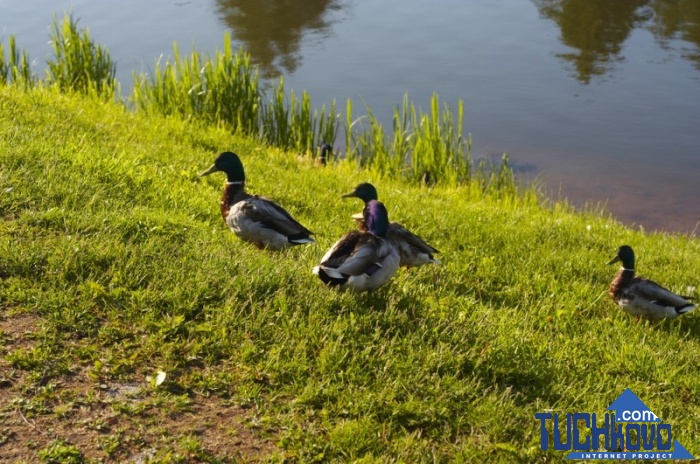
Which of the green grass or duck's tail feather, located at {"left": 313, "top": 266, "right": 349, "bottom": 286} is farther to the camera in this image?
duck's tail feather, located at {"left": 313, "top": 266, "right": 349, "bottom": 286}

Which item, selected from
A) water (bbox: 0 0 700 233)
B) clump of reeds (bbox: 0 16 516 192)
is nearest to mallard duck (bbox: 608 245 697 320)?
clump of reeds (bbox: 0 16 516 192)

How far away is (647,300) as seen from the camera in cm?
680

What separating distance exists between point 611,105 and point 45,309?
11764 mm

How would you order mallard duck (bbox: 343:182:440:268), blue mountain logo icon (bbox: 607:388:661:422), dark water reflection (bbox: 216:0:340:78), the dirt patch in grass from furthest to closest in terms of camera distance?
dark water reflection (bbox: 216:0:340:78), mallard duck (bbox: 343:182:440:268), blue mountain logo icon (bbox: 607:388:661:422), the dirt patch in grass

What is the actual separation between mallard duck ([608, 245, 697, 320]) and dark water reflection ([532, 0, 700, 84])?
381 inches

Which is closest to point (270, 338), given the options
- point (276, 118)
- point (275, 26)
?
point (276, 118)

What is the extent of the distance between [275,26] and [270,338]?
15.0m

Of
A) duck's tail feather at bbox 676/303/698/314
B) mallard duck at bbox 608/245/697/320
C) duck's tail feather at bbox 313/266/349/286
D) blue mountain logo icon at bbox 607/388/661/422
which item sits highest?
duck's tail feather at bbox 313/266/349/286

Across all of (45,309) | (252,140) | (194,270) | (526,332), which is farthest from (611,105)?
(45,309)

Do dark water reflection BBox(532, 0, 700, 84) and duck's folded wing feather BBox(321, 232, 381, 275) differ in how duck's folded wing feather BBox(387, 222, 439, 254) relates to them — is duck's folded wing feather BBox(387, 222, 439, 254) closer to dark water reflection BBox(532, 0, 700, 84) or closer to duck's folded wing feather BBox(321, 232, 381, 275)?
duck's folded wing feather BBox(321, 232, 381, 275)

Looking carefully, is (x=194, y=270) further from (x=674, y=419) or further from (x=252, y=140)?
(x=252, y=140)

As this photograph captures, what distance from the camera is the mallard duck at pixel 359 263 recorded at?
5.68 m

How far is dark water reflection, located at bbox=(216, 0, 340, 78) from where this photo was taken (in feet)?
55.2

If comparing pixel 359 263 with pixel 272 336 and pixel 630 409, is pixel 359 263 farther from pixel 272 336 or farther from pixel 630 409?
pixel 630 409
